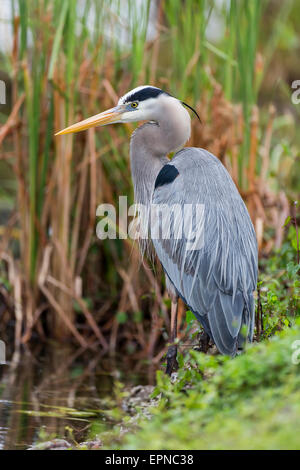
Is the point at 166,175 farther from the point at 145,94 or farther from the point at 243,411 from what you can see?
the point at 243,411

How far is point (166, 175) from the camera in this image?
362 cm

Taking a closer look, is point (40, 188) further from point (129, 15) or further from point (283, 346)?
point (283, 346)

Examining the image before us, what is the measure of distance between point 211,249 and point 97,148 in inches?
80.1

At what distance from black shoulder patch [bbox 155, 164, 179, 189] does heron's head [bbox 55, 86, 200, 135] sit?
30cm

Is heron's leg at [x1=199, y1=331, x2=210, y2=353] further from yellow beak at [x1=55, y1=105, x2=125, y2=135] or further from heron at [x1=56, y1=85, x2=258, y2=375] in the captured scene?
yellow beak at [x1=55, y1=105, x2=125, y2=135]

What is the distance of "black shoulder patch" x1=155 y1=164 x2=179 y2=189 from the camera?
140 inches

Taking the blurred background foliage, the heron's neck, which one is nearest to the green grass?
the heron's neck

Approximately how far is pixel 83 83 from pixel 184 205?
75.9 inches

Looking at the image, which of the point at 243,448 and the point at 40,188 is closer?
the point at 243,448

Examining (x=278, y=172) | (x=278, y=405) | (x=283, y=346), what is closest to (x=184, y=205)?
(x=283, y=346)

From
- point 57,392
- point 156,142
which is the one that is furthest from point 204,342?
point 57,392

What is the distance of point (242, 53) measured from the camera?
14.8 ft

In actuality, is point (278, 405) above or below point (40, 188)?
below

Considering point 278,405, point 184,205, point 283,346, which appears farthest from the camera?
point 184,205
